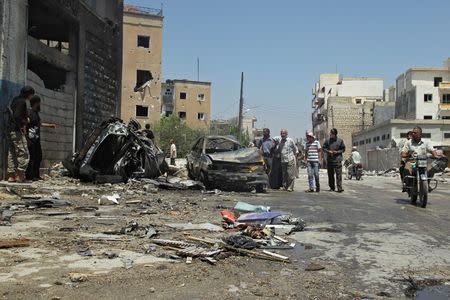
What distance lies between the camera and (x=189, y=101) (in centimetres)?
8375

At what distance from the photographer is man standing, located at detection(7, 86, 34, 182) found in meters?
10.6

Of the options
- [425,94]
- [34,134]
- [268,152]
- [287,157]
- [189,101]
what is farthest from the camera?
[189,101]

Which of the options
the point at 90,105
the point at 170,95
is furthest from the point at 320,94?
the point at 90,105

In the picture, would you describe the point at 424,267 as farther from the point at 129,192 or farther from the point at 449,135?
the point at 449,135

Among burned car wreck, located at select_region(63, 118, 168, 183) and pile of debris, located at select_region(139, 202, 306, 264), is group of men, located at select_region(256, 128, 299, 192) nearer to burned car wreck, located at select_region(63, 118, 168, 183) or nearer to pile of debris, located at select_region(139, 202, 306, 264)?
burned car wreck, located at select_region(63, 118, 168, 183)

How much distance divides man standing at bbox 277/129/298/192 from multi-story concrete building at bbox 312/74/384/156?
7295cm

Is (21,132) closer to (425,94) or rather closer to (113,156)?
(113,156)

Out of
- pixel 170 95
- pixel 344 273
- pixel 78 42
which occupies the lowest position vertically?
pixel 344 273

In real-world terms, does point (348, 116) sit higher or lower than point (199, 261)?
higher

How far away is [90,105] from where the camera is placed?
17609 millimetres

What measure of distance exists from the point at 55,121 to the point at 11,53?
3623 mm

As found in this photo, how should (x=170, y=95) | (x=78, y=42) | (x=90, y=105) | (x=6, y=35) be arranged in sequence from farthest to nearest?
(x=170, y=95) → (x=90, y=105) → (x=78, y=42) → (x=6, y=35)

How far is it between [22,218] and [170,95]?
77.1 meters

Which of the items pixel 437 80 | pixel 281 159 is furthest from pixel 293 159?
pixel 437 80
